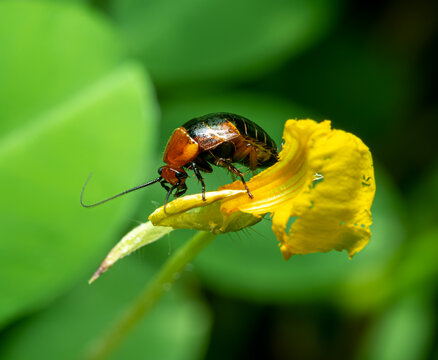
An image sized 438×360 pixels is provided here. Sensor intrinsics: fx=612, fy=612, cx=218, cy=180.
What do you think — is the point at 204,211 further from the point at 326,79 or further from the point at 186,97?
the point at 326,79

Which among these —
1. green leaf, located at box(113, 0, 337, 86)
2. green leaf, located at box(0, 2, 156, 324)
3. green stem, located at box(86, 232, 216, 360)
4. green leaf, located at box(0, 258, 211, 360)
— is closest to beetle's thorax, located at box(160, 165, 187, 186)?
green stem, located at box(86, 232, 216, 360)

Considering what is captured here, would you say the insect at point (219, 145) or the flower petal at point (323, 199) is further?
the insect at point (219, 145)

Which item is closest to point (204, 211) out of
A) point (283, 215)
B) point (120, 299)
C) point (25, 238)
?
point (283, 215)

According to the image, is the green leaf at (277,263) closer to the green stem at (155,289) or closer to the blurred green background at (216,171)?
the blurred green background at (216,171)

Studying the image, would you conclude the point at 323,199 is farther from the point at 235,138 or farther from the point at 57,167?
the point at 57,167

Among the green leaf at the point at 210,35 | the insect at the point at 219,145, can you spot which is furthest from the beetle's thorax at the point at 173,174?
the green leaf at the point at 210,35

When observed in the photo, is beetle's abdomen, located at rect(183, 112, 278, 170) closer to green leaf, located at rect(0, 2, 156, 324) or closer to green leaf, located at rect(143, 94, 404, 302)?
green leaf, located at rect(0, 2, 156, 324)

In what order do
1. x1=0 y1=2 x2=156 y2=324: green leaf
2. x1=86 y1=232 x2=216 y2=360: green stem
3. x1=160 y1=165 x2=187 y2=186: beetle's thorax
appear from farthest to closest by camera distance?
x1=0 y1=2 x2=156 y2=324: green leaf < x1=160 y1=165 x2=187 y2=186: beetle's thorax < x1=86 y1=232 x2=216 y2=360: green stem
